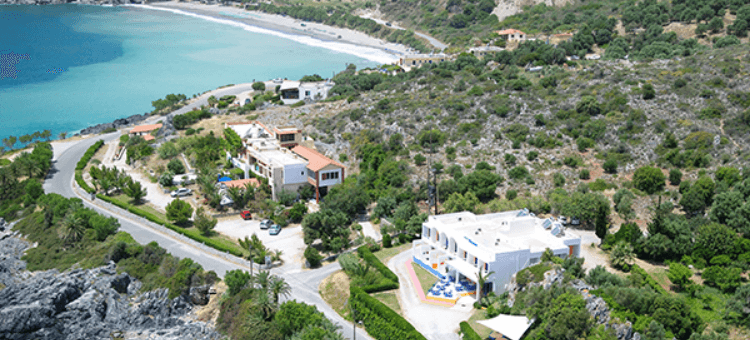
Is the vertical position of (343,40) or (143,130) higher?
(143,130)

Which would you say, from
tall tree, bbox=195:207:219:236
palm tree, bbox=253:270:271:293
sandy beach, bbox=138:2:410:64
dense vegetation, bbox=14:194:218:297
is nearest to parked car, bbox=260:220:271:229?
tall tree, bbox=195:207:219:236

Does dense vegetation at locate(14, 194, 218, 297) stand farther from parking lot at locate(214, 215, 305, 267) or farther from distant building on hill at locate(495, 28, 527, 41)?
distant building on hill at locate(495, 28, 527, 41)

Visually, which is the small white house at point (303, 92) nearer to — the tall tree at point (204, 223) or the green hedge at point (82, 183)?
the green hedge at point (82, 183)

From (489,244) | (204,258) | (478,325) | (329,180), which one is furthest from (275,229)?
(478,325)

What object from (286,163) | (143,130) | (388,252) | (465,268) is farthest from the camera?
(143,130)

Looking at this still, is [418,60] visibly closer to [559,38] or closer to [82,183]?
[559,38]

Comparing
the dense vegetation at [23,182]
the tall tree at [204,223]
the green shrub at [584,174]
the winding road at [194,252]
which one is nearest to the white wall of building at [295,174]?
the tall tree at [204,223]
